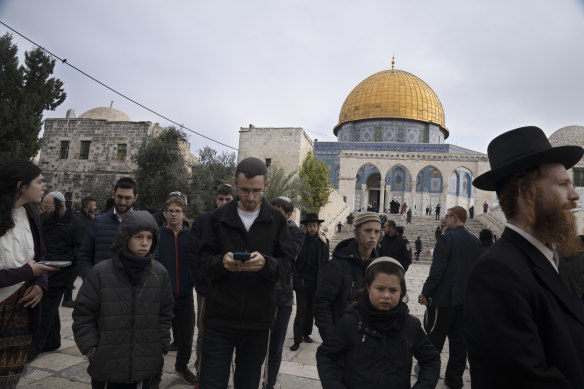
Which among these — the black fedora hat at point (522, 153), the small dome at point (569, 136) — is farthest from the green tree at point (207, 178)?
the small dome at point (569, 136)

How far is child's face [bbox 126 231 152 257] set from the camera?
2.40 m

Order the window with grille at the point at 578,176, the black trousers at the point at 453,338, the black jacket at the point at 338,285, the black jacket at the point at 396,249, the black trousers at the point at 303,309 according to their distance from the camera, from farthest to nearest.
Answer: the window with grille at the point at 578,176
the black jacket at the point at 396,249
the black trousers at the point at 303,309
the black trousers at the point at 453,338
the black jacket at the point at 338,285

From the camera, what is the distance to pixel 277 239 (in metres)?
2.35

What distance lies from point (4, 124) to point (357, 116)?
29.0 m

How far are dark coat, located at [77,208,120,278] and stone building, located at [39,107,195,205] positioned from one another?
16527 mm

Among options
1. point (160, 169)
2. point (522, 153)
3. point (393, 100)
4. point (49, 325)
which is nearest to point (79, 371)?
point (49, 325)

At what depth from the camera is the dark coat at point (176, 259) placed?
3.55 m

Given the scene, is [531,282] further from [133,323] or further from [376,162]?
[376,162]

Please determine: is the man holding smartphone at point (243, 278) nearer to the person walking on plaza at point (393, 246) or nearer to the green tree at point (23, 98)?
the person walking on plaza at point (393, 246)

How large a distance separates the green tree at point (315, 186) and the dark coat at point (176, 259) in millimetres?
15891

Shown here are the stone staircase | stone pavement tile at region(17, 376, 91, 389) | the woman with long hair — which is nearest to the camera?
the woman with long hair

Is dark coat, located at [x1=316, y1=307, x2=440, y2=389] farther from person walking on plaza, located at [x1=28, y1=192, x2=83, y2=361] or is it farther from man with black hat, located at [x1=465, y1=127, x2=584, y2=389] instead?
person walking on plaza, located at [x1=28, y1=192, x2=83, y2=361]

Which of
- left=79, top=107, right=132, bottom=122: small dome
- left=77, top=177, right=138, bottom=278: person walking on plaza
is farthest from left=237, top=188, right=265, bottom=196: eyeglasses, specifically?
left=79, top=107, right=132, bottom=122: small dome

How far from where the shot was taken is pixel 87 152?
68.1 feet
